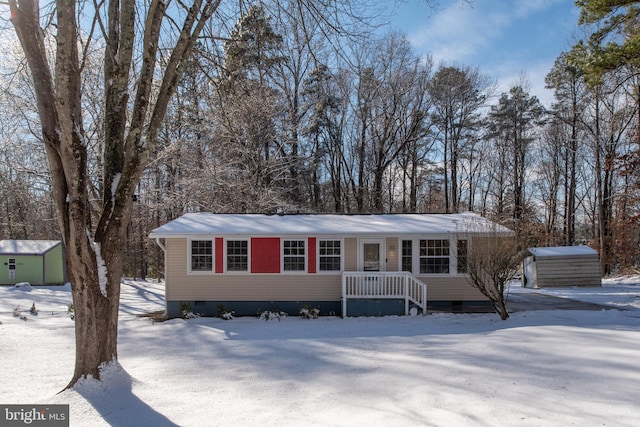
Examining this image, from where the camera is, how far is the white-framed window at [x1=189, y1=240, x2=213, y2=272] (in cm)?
1197

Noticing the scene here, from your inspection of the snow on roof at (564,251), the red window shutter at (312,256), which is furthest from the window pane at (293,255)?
the snow on roof at (564,251)

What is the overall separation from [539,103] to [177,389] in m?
30.0

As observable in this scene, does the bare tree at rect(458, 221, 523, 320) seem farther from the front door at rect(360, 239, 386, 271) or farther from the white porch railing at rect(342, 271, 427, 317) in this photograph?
the front door at rect(360, 239, 386, 271)

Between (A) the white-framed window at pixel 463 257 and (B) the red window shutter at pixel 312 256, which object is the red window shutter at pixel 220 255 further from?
(A) the white-framed window at pixel 463 257

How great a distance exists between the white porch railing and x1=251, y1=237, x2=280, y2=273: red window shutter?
209cm

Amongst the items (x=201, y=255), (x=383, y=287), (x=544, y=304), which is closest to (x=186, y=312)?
(x=201, y=255)

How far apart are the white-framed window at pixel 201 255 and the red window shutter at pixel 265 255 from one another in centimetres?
128

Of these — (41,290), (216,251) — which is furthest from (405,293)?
(41,290)

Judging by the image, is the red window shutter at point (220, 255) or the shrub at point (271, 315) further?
the red window shutter at point (220, 255)

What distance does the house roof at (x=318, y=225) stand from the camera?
11570mm

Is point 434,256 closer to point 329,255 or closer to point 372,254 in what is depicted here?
point 372,254

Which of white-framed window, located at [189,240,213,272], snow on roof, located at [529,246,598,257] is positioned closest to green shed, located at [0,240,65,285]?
white-framed window, located at [189,240,213,272]

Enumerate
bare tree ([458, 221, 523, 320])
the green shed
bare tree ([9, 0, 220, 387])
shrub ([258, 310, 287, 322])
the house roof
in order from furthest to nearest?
the green shed
the house roof
shrub ([258, 310, 287, 322])
bare tree ([458, 221, 523, 320])
bare tree ([9, 0, 220, 387])

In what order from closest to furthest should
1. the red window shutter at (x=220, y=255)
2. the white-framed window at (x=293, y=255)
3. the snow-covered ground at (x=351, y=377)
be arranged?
1. the snow-covered ground at (x=351, y=377)
2. the red window shutter at (x=220, y=255)
3. the white-framed window at (x=293, y=255)
